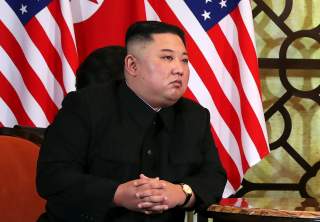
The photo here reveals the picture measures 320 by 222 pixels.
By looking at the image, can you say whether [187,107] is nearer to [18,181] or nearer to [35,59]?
[18,181]

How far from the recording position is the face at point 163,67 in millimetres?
1529

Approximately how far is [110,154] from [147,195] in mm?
179

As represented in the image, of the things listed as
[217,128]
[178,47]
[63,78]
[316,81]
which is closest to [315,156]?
[316,81]

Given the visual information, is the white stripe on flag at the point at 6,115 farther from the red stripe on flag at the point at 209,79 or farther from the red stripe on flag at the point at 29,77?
the red stripe on flag at the point at 209,79

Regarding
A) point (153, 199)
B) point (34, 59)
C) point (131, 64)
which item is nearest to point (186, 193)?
point (153, 199)

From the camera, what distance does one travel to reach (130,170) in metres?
1.55

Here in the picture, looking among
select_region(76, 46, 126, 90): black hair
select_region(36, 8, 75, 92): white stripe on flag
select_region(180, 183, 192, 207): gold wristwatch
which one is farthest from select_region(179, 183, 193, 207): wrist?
select_region(36, 8, 75, 92): white stripe on flag

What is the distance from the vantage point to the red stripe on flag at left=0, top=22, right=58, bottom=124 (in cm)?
284

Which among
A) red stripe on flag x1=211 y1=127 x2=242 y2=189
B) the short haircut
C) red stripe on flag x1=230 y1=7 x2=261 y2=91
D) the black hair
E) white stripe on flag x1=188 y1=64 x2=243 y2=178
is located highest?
red stripe on flag x1=230 y1=7 x2=261 y2=91

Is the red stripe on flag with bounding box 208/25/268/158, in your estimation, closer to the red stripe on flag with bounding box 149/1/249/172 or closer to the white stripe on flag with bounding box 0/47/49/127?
the red stripe on flag with bounding box 149/1/249/172

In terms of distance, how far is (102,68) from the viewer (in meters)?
2.06

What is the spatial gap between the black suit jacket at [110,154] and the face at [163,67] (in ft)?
0.30

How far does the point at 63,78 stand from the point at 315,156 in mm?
1417

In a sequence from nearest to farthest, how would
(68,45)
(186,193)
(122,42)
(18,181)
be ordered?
(186,193) → (18,181) → (68,45) → (122,42)
